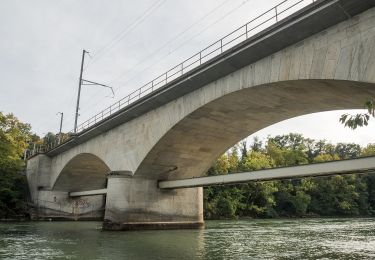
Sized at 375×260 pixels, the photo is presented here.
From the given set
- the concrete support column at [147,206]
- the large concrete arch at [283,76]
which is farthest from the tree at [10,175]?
the concrete support column at [147,206]

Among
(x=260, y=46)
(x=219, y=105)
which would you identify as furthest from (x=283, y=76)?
(x=219, y=105)

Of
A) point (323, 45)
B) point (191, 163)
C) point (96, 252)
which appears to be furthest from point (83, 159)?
point (323, 45)

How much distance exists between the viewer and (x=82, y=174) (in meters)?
39.6

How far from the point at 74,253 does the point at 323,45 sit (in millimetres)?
10822

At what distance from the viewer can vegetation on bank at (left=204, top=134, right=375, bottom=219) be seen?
164 feet

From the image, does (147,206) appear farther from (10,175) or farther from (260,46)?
(10,175)

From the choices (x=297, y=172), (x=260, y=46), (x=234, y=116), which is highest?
(x=260, y=46)

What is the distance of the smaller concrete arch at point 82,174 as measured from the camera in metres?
35.5

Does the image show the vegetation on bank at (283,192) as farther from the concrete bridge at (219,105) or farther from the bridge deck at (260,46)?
the bridge deck at (260,46)

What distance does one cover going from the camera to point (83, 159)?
34.9 m

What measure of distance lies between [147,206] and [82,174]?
Result: 648 inches

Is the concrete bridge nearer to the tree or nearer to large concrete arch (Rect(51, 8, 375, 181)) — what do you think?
large concrete arch (Rect(51, 8, 375, 181))

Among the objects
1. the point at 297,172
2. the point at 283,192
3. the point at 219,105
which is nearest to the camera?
the point at 297,172

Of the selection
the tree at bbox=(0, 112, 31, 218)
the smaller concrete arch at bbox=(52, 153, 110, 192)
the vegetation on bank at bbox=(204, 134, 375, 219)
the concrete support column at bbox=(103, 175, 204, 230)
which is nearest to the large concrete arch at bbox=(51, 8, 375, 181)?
the concrete support column at bbox=(103, 175, 204, 230)
